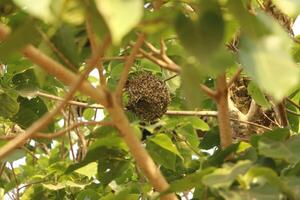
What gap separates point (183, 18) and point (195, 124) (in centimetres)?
124

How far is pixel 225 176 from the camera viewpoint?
94cm

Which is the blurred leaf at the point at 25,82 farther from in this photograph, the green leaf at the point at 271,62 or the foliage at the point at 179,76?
the green leaf at the point at 271,62

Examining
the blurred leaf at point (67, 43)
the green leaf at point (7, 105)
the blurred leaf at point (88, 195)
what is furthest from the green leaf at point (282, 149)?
the green leaf at point (7, 105)

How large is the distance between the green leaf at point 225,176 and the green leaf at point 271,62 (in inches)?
11.0

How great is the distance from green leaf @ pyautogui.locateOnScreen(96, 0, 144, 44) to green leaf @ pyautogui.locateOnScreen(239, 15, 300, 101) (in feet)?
0.45

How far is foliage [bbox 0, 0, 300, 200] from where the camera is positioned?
66 cm

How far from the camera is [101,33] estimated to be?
791 mm

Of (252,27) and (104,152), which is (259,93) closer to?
(104,152)

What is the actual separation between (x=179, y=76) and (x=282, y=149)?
318 millimetres

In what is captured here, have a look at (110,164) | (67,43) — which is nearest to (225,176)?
(67,43)

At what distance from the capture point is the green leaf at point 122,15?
0.58 metres

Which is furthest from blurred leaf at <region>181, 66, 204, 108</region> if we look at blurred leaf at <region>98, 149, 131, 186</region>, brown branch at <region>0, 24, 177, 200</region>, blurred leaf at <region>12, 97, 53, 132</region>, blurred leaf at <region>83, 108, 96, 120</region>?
blurred leaf at <region>83, 108, 96, 120</region>

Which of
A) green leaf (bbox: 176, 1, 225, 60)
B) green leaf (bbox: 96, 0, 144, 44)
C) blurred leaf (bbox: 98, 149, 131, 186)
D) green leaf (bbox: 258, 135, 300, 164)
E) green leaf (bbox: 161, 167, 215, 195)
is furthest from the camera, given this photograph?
blurred leaf (bbox: 98, 149, 131, 186)

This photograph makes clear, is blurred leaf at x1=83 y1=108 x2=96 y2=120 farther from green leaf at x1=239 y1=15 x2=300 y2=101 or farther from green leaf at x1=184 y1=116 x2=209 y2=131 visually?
green leaf at x1=239 y1=15 x2=300 y2=101
